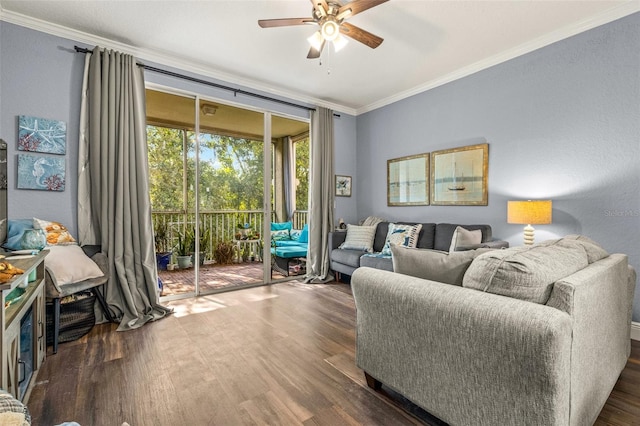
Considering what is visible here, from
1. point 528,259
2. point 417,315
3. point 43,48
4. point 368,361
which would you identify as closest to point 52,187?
point 43,48

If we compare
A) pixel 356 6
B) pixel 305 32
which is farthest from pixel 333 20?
pixel 305 32

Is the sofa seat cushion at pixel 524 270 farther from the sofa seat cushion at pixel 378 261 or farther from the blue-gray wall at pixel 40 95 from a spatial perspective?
the blue-gray wall at pixel 40 95

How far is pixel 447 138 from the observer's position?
374 cm

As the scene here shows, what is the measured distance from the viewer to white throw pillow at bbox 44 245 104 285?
2.21m

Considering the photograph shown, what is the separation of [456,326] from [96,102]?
336cm

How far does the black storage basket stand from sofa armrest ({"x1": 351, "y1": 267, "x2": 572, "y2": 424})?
7.43 feet

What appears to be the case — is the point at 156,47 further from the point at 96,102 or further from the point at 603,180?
the point at 603,180

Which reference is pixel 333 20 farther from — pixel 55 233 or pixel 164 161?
pixel 164 161

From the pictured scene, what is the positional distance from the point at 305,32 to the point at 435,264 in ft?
7.91

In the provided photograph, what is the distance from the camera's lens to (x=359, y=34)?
234 centimetres

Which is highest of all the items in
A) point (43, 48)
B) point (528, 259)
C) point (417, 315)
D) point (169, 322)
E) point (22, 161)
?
point (43, 48)

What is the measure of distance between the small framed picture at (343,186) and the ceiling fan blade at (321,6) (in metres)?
2.82

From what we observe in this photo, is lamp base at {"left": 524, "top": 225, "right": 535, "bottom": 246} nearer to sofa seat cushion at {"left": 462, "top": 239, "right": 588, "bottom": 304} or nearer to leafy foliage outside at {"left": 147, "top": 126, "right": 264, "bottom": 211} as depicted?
sofa seat cushion at {"left": 462, "top": 239, "right": 588, "bottom": 304}

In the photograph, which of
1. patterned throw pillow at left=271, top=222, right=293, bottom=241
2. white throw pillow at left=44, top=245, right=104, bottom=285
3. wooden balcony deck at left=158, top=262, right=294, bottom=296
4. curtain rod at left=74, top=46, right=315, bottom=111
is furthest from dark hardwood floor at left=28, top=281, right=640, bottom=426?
curtain rod at left=74, top=46, right=315, bottom=111
